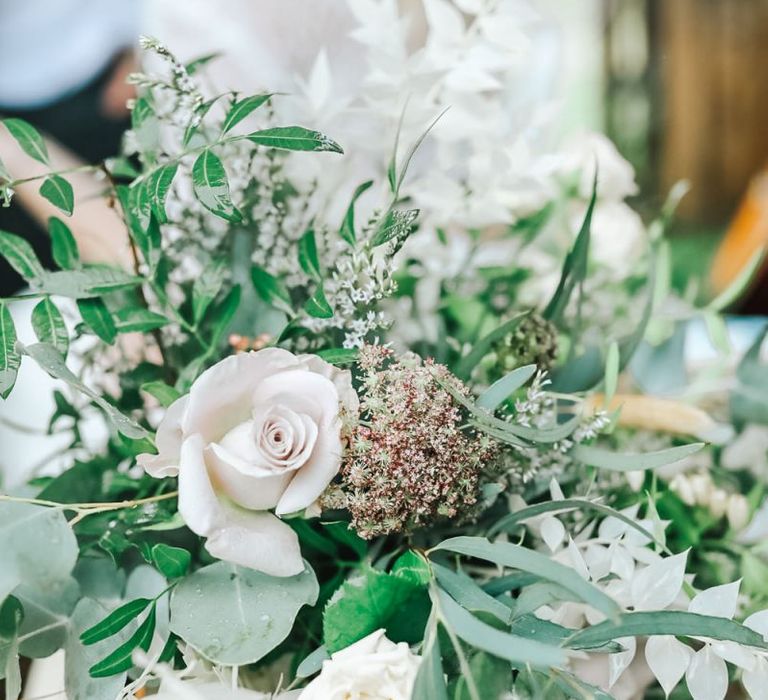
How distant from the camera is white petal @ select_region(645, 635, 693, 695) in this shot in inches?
14.1

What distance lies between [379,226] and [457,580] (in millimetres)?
179

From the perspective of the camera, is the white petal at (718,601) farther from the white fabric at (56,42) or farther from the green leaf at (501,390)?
the white fabric at (56,42)

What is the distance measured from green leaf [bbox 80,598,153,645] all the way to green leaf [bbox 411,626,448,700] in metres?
0.14

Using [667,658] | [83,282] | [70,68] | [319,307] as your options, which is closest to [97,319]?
[83,282]

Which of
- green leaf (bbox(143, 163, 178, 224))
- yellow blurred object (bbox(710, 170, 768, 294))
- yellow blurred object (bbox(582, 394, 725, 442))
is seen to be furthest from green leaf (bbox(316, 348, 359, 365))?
yellow blurred object (bbox(710, 170, 768, 294))

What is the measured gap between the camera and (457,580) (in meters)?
0.36

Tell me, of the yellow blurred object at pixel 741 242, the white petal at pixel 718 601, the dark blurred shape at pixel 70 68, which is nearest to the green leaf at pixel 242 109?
the white petal at pixel 718 601

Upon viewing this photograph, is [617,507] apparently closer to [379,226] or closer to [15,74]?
[379,226]

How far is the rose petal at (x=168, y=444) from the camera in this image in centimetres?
34

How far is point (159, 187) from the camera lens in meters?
0.37

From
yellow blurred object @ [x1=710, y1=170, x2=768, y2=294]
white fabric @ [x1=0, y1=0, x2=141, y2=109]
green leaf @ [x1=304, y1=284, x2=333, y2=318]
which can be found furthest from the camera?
yellow blurred object @ [x1=710, y1=170, x2=768, y2=294]

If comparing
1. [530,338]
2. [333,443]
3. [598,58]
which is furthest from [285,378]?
[598,58]

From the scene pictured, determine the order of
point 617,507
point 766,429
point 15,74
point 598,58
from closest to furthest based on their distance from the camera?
1. point 617,507
2. point 766,429
3. point 15,74
4. point 598,58

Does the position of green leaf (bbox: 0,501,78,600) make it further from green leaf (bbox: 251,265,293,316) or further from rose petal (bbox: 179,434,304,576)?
green leaf (bbox: 251,265,293,316)
